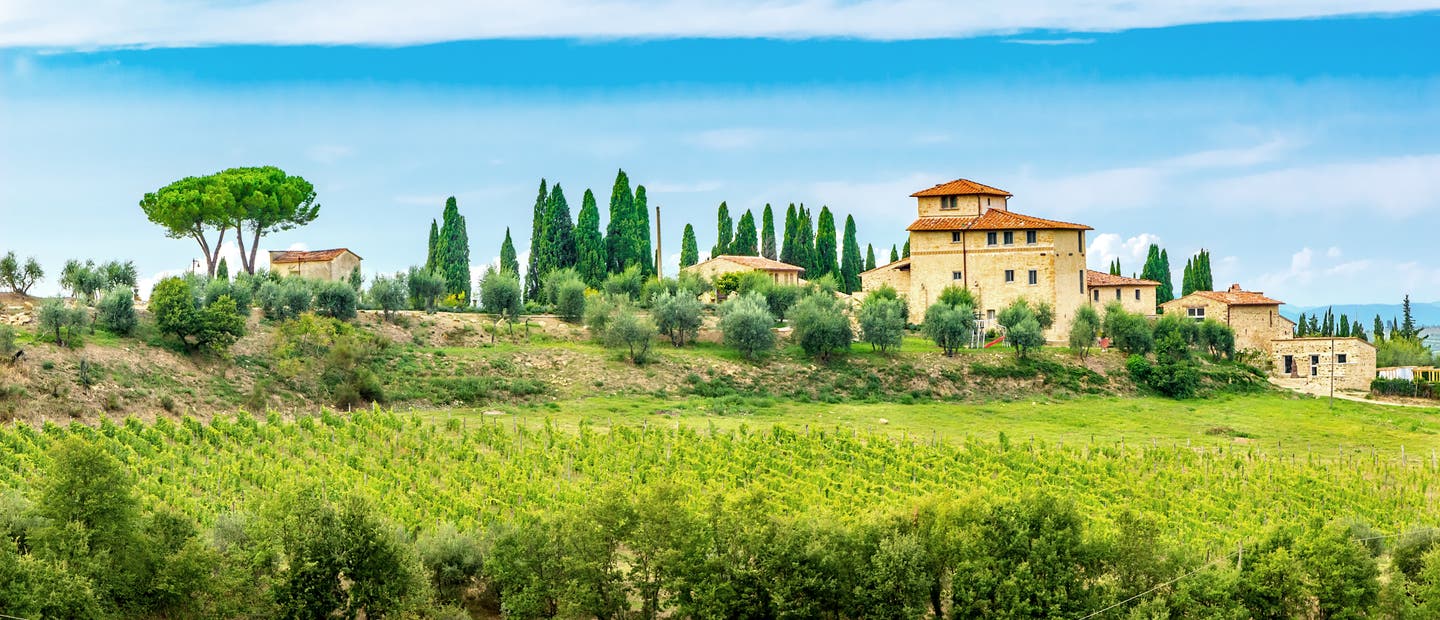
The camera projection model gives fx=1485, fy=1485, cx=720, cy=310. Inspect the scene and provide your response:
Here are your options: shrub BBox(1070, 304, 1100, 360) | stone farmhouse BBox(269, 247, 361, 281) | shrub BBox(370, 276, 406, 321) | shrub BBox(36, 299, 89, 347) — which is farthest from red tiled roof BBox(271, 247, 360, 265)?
shrub BBox(1070, 304, 1100, 360)

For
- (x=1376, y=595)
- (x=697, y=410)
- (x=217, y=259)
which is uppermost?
(x=217, y=259)

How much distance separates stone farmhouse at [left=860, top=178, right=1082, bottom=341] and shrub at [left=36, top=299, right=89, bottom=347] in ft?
129

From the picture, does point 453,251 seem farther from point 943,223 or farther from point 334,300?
point 943,223

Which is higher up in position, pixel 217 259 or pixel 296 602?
pixel 217 259

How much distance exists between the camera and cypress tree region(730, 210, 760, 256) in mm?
94375

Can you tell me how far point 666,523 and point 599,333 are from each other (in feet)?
102

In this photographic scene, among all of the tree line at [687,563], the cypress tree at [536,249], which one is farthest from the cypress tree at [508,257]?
the tree line at [687,563]

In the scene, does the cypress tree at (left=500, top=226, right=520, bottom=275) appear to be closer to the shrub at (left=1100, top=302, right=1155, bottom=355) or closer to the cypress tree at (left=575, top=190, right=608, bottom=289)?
the cypress tree at (left=575, top=190, right=608, bottom=289)

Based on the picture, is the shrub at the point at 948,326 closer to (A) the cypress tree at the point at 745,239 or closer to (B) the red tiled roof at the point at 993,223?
(B) the red tiled roof at the point at 993,223

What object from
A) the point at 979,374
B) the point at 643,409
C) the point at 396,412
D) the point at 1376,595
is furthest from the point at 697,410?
the point at 1376,595

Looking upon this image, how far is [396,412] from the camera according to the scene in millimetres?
47031

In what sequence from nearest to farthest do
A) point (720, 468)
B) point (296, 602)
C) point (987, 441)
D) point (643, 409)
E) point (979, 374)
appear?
point (296, 602) → point (720, 468) → point (987, 441) → point (643, 409) → point (979, 374)

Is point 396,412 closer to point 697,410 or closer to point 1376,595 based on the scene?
point 697,410

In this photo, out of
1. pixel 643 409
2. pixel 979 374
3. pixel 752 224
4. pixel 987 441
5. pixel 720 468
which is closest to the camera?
pixel 720 468
